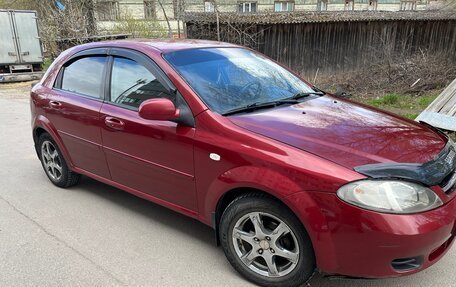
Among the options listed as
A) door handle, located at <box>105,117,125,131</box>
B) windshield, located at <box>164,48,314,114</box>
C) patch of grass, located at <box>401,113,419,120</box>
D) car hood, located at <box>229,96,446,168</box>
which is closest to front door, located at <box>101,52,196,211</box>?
door handle, located at <box>105,117,125,131</box>

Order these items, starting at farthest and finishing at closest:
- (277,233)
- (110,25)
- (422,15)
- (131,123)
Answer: (110,25) < (422,15) < (131,123) < (277,233)

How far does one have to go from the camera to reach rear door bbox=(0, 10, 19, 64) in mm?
15954

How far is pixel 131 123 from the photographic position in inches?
136

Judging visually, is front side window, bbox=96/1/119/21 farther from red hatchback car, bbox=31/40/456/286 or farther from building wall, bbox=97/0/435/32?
red hatchback car, bbox=31/40/456/286

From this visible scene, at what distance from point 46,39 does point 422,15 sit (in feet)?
56.1

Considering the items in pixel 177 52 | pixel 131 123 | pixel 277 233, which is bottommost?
pixel 277 233

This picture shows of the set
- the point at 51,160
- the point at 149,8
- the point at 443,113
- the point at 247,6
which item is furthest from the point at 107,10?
the point at 443,113

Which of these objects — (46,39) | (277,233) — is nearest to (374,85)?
(277,233)

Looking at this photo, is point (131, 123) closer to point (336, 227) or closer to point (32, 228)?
point (32, 228)

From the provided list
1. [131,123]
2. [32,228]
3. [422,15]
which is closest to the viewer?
[131,123]

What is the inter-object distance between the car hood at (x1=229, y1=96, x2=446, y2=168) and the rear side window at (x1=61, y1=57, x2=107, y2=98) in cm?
172

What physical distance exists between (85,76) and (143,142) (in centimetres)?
131

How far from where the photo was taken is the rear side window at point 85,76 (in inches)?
156

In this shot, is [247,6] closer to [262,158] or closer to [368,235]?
[262,158]
